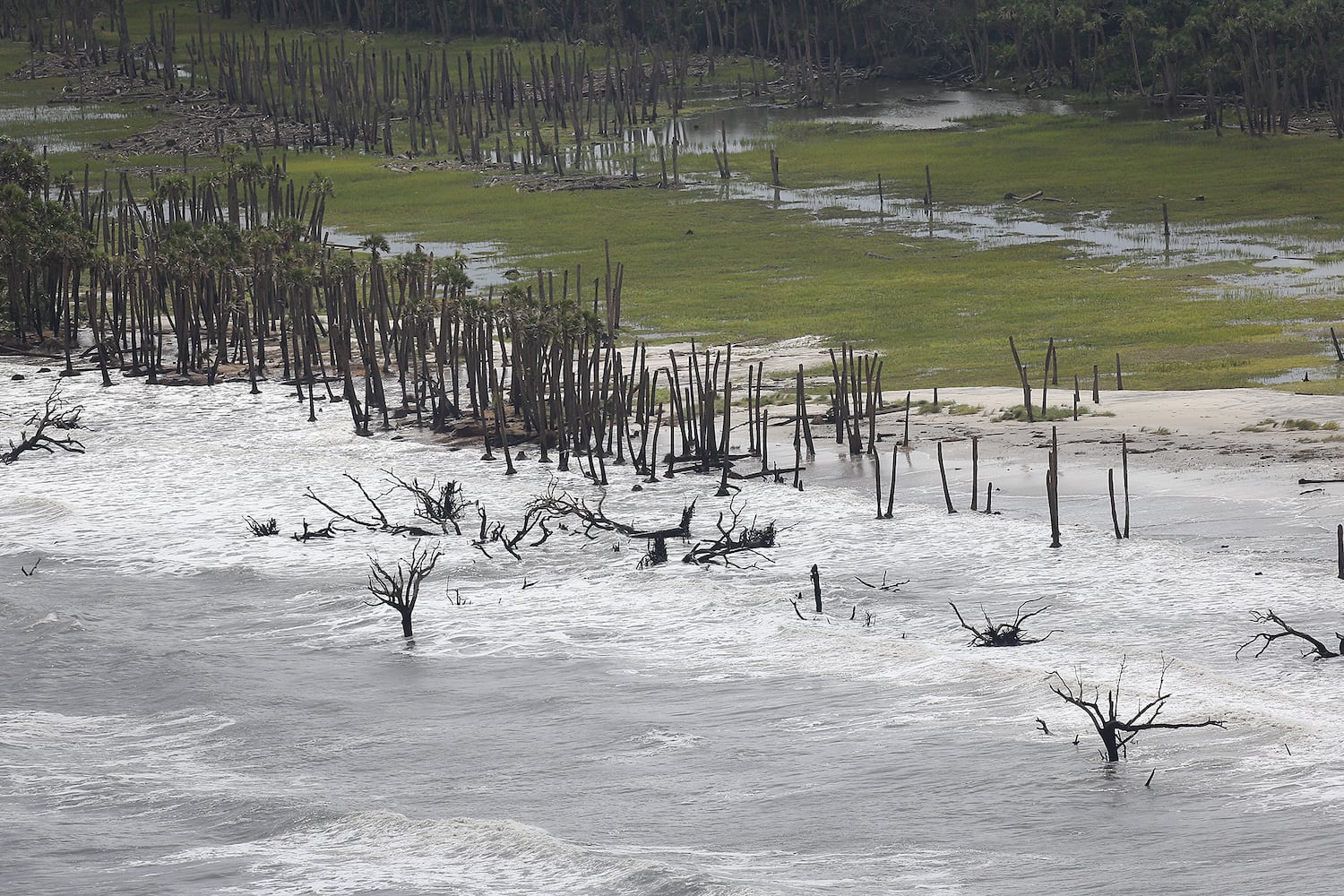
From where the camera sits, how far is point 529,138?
70.6 m

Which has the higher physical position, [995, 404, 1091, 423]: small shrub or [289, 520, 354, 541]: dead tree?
[995, 404, 1091, 423]: small shrub

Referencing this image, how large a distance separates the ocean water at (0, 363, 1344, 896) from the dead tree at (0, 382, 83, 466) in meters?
3.47

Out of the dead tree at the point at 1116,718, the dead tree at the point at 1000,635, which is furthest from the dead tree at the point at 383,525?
the dead tree at the point at 1116,718

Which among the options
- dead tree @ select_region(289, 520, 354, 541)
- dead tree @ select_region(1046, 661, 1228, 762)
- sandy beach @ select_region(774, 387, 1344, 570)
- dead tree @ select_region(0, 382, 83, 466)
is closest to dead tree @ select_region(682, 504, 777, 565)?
sandy beach @ select_region(774, 387, 1344, 570)

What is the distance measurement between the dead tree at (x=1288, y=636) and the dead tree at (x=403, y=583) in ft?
25.6

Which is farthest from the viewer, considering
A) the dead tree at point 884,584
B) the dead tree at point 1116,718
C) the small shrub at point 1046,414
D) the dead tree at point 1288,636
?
the small shrub at point 1046,414

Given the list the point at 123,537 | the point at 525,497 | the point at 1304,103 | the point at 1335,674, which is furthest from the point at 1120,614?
the point at 1304,103

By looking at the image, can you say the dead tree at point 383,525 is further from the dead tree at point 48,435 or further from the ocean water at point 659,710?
the dead tree at point 48,435

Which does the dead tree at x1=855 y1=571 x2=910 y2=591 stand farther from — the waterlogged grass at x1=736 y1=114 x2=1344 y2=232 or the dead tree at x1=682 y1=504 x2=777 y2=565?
the waterlogged grass at x1=736 y1=114 x2=1344 y2=232

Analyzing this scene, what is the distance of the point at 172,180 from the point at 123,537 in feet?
72.8

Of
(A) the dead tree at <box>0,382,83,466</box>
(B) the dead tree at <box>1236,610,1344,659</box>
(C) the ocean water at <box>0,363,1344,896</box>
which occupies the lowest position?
(C) the ocean water at <box>0,363,1344,896</box>

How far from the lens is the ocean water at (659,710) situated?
423 inches

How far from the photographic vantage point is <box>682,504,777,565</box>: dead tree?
17.8m

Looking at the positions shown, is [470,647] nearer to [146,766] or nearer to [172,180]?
[146,766]
